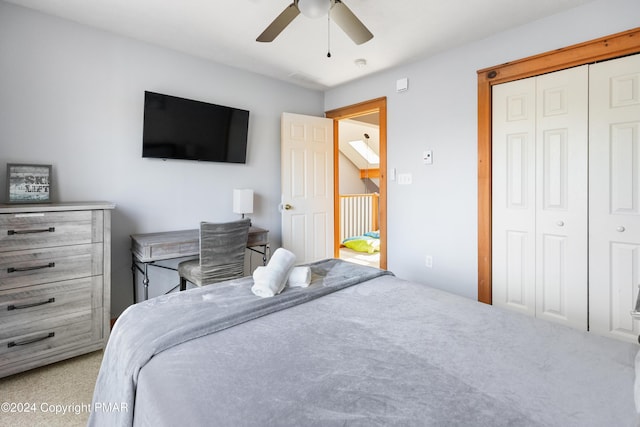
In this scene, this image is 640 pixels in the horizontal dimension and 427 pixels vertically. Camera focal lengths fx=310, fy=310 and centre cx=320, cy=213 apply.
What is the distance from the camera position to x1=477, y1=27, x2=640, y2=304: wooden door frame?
89.5 inches

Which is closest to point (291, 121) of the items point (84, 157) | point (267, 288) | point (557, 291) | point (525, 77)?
point (84, 157)

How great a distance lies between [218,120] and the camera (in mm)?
3229

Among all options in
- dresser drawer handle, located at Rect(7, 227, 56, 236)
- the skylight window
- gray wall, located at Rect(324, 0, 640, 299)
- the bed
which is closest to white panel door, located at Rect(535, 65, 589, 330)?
gray wall, located at Rect(324, 0, 640, 299)

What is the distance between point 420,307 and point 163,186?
2605 mm

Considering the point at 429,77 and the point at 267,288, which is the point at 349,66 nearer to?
the point at 429,77

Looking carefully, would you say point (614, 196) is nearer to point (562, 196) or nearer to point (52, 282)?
point (562, 196)

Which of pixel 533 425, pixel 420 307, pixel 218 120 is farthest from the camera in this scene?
pixel 218 120

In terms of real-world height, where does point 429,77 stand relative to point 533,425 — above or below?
above

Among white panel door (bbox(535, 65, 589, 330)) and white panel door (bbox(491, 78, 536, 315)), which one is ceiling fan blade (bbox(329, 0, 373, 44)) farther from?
white panel door (bbox(535, 65, 589, 330))

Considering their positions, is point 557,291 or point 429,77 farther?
point 429,77

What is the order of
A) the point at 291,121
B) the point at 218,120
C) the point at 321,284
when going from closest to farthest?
the point at 321,284, the point at 218,120, the point at 291,121

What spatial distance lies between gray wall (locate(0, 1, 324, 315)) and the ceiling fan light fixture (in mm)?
1717

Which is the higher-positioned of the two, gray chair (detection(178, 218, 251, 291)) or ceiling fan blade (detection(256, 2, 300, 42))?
ceiling fan blade (detection(256, 2, 300, 42))

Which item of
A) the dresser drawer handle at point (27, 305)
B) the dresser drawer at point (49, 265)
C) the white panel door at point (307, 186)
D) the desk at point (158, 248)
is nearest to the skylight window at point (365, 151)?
the white panel door at point (307, 186)
